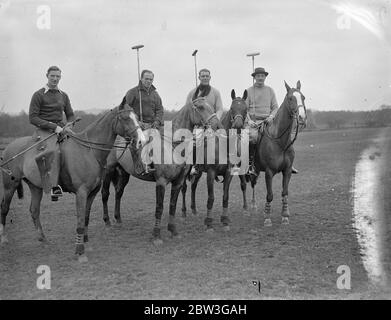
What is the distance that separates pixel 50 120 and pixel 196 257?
3925 mm

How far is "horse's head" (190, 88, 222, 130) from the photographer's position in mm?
7469

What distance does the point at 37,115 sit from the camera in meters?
7.00

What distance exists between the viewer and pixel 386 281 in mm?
5203

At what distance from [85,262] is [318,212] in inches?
246

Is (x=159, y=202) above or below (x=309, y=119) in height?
below

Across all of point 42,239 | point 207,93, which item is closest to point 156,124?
point 207,93

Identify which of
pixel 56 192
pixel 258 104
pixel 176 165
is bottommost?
pixel 56 192

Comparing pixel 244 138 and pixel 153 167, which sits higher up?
pixel 244 138

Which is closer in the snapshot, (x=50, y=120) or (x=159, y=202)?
(x=50, y=120)

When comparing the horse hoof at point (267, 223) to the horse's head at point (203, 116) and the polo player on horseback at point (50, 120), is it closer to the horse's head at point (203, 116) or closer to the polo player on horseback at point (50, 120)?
the horse's head at point (203, 116)

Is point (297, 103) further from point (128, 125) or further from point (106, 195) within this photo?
point (106, 195)

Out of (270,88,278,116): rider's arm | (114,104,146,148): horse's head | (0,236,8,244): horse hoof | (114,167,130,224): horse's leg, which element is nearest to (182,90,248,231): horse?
(270,88,278,116): rider's arm
